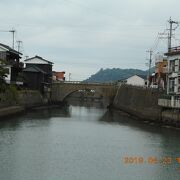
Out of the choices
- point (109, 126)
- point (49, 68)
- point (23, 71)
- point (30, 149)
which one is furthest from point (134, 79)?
point (30, 149)

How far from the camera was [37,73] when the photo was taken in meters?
59.5

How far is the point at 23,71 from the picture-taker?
5788cm

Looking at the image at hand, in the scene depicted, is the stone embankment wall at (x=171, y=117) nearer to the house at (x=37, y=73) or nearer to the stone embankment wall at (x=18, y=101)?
the stone embankment wall at (x=18, y=101)

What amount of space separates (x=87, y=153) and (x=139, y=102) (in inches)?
1006

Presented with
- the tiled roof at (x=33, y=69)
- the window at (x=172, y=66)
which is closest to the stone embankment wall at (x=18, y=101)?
the tiled roof at (x=33, y=69)

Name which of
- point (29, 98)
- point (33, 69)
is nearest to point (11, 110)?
point (29, 98)

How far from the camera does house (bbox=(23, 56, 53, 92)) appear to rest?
59.0m

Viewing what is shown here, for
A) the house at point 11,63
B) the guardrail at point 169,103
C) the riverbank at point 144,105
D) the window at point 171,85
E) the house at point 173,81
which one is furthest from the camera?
the house at point 11,63

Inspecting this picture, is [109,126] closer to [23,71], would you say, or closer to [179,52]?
[179,52]

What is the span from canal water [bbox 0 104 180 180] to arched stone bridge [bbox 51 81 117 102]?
28739 millimetres

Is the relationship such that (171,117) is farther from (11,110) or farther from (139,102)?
(11,110)

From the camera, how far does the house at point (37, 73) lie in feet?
194

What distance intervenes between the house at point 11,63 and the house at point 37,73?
3987mm

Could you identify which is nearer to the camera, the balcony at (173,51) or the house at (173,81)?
the house at (173,81)
